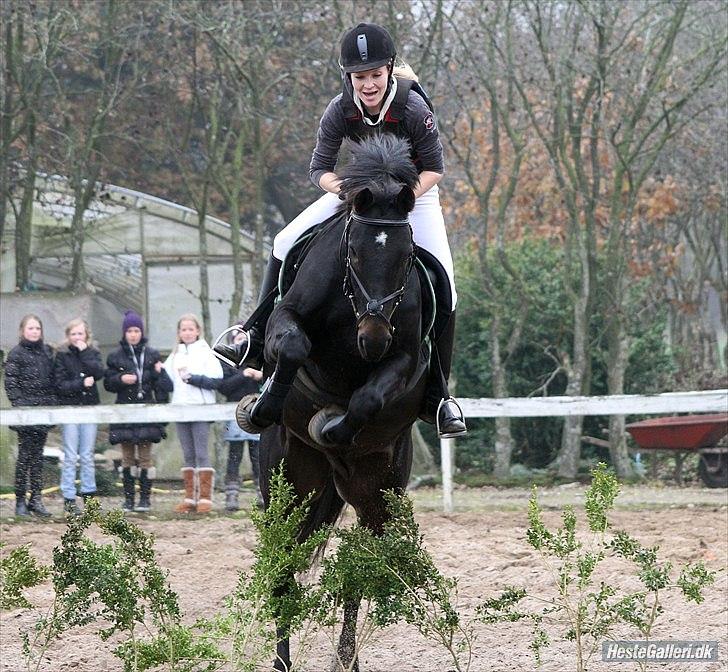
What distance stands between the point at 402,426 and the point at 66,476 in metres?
6.26

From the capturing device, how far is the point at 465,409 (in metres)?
11.4

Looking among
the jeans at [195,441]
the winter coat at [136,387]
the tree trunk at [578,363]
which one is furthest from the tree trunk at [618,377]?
the winter coat at [136,387]

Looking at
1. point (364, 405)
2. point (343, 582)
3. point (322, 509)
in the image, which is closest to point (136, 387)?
point (322, 509)

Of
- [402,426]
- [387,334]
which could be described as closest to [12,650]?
[402,426]

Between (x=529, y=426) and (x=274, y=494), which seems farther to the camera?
(x=529, y=426)

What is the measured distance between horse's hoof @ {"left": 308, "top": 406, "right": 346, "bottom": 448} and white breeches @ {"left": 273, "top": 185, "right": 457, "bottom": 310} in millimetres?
868

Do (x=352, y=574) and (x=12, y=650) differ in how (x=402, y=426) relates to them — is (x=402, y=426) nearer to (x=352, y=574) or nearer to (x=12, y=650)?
(x=352, y=574)

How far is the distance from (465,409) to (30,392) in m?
4.21

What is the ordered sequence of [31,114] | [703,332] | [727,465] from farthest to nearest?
[703,332] → [31,114] → [727,465]

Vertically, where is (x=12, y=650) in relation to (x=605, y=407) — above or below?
below

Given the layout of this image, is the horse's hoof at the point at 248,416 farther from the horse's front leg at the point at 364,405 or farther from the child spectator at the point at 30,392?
the child spectator at the point at 30,392

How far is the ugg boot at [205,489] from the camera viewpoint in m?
11.2

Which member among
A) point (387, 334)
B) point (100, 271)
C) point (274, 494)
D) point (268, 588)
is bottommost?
point (268, 588)

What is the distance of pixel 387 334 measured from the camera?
470 cm
